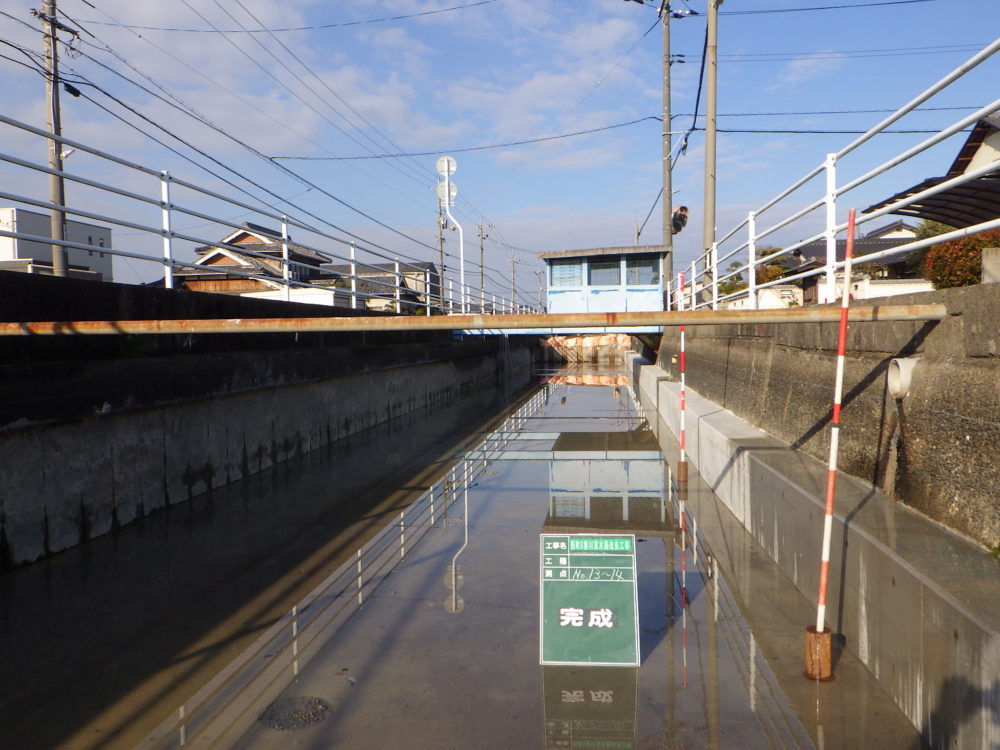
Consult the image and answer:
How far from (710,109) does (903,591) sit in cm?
1367

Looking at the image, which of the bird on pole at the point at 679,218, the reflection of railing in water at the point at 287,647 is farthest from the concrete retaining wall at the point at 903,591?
the bird on pole at the point at 679,218

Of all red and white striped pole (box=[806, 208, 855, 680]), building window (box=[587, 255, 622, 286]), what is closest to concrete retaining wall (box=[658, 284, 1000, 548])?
red and white striped pole (box=[806, 208, 855, 680])

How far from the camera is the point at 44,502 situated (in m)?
5.92

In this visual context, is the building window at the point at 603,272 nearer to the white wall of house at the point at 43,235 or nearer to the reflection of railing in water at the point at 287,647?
the reflection of railing in water at the point at 287,647

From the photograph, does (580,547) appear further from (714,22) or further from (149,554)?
(714,22)

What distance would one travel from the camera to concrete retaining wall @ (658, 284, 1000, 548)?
143 inches

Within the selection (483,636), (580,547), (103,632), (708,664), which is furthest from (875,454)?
(103,632)

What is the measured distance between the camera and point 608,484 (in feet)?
31.6

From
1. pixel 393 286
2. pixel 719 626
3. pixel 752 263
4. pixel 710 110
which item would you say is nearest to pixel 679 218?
pixel 710 110

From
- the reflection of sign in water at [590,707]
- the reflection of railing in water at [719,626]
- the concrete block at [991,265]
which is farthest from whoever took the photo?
the concrete block at [991,265]

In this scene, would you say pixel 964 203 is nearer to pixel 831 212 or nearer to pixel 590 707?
pixel 831 212

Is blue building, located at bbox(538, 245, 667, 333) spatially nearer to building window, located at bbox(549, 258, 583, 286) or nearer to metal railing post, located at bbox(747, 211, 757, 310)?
building window, located at bbox(549, 258, 583, 286)

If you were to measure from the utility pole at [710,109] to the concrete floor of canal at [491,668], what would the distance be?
8.92 meters

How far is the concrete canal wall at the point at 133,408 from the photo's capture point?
18.8 ft
